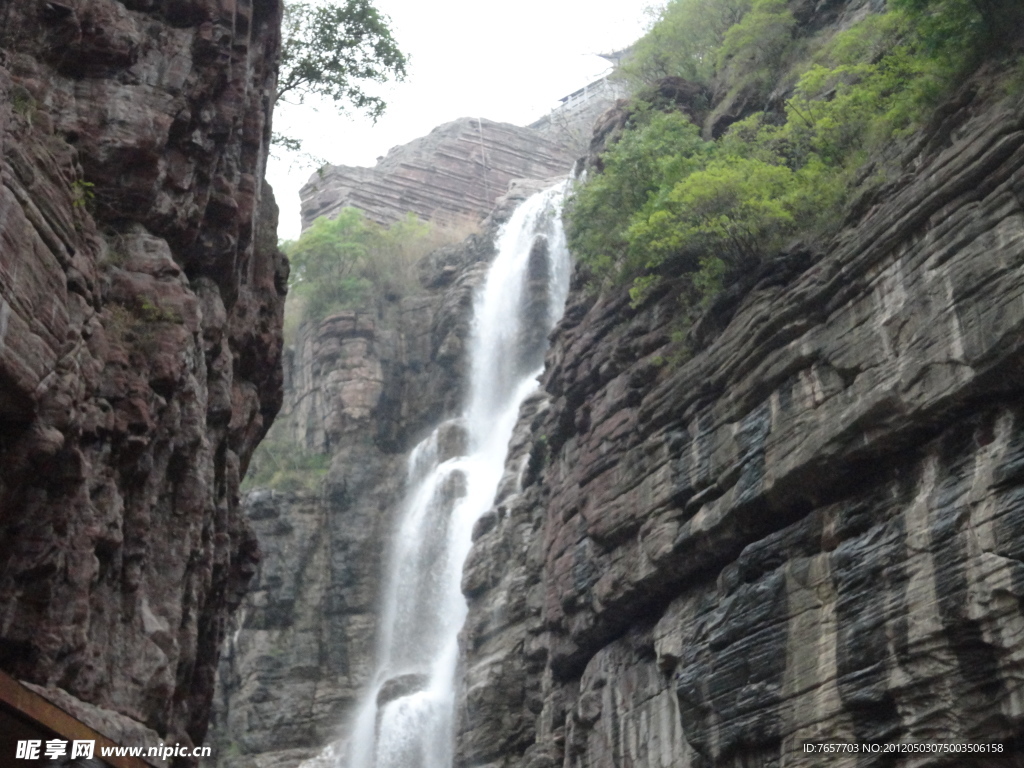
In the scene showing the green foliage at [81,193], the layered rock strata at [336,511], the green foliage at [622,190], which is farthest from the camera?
the layered rock strata at [336,511]

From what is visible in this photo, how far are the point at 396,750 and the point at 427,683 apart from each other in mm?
2419

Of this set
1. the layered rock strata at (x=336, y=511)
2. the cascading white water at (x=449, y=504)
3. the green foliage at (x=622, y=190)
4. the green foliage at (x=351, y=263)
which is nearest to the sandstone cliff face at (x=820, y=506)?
the green foliage at (x=622, y=190)

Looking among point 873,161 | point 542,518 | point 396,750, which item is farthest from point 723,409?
point 396,750

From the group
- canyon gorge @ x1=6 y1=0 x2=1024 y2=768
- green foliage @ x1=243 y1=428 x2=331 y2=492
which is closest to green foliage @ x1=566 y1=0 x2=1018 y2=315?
canyon gorge @ x1=6 y1=0 x2=1024 y2=768

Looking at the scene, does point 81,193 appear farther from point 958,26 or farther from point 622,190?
point 622,190

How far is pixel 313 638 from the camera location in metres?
38.2

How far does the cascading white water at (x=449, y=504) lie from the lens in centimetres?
3222

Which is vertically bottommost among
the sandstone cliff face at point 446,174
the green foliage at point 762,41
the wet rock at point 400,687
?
the wet rock at point 400,687

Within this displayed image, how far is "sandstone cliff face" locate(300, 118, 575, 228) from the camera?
200 ft

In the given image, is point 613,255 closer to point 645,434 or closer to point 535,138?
point 645,434

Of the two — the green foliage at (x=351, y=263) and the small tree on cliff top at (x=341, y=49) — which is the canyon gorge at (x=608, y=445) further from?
the green foliage at (x=351, y=263)

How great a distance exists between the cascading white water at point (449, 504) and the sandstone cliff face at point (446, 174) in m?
14.3

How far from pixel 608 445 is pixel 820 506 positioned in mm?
6686

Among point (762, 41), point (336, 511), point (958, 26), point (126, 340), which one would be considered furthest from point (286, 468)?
point (126, 340)
